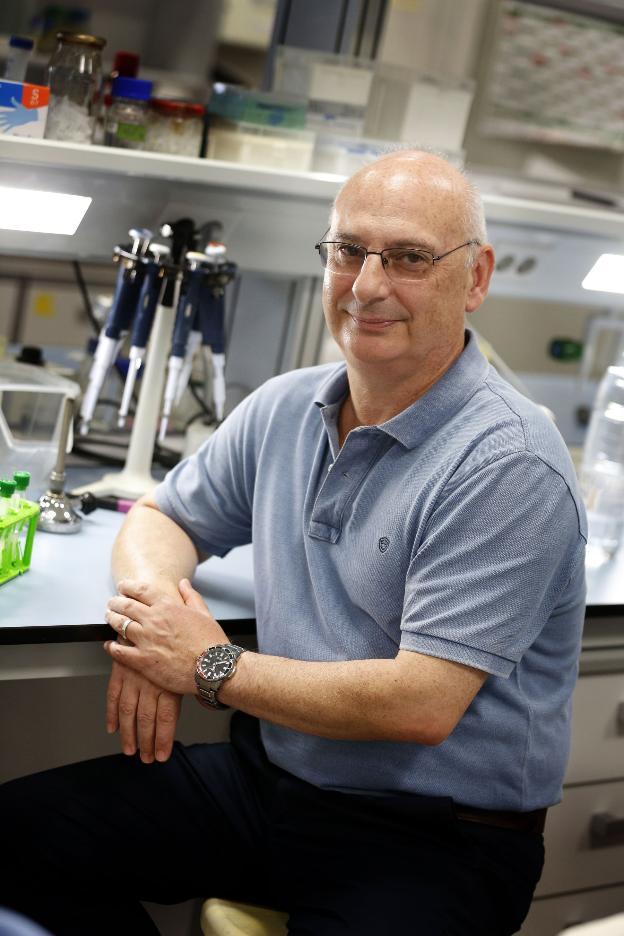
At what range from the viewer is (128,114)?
1.80 metres

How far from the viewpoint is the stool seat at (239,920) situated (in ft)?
4.46

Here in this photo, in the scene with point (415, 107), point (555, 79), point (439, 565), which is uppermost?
point (555, 79)

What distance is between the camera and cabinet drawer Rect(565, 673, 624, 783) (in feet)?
5.97

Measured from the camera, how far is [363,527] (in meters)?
1.43

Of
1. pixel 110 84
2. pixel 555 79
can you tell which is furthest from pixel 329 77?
pixel 555 79

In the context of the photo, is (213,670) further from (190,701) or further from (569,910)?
(569,910)

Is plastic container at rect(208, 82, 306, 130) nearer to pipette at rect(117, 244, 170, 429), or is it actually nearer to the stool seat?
pipette at rect(117, 244, 170, 429)

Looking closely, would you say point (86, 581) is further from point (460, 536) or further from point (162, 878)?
point (460, 536)

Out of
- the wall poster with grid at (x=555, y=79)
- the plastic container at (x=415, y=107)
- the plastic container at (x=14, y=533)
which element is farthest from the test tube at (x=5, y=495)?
the wall poster with grid at (x=555, y=79)

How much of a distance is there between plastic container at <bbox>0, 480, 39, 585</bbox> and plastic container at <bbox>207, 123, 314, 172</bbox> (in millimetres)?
720

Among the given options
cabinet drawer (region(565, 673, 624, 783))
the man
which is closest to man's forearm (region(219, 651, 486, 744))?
the man

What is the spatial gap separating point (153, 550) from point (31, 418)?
452mm

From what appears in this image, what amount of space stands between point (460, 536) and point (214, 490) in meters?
0.44

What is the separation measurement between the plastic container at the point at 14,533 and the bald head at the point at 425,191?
0.60 metres
